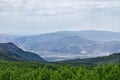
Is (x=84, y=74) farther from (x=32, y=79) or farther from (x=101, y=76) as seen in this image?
(x=32, y=79)

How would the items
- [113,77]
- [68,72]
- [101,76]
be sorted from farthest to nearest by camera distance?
[68,72] < [101,76] < [113,77]

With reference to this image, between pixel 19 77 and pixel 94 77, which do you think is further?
pixel 19 77

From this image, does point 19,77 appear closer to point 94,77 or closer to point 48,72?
point 48,72

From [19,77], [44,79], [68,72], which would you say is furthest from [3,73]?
[68,72]

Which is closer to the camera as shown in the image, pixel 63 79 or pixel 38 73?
pixel 63 79

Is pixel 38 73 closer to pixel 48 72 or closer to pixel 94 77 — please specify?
pixel 48 72

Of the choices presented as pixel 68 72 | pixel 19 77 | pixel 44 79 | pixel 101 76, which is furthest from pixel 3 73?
pixel 101 76

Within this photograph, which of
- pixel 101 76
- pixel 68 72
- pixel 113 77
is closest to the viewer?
pixel 113 77

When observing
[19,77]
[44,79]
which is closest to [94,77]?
[44,79]
